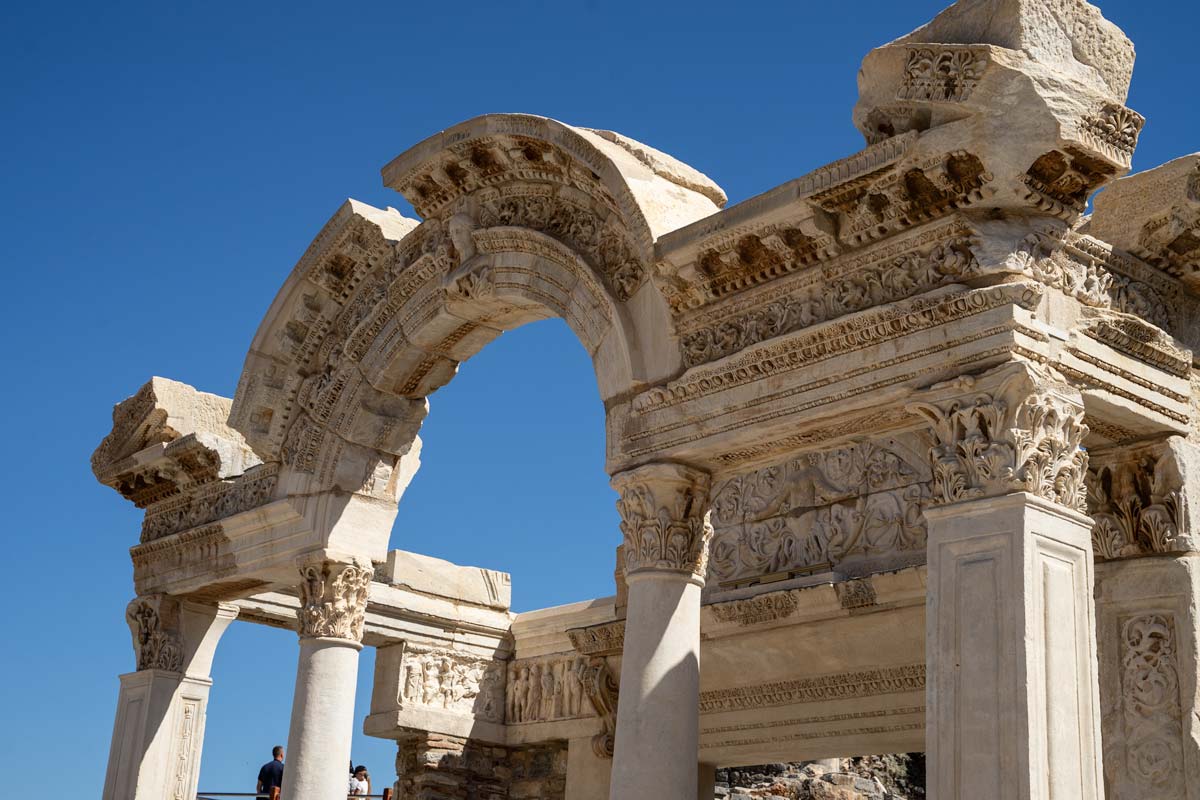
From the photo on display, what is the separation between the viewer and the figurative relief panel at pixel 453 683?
44.8 feet

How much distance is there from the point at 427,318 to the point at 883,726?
4.37 m

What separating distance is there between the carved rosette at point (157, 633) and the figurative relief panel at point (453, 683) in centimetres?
218

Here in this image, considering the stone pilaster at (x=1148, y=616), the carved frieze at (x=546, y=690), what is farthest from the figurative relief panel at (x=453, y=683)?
the stone pilaster at (x=1148, y=616)

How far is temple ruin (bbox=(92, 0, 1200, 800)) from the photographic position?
21.2ft

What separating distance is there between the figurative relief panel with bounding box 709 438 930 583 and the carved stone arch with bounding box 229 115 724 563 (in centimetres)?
257

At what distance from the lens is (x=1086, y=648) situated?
6277 millimetres

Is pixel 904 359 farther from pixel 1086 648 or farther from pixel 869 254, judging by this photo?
pixel 1086 648

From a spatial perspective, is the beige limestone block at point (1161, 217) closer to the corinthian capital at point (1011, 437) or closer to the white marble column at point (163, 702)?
→ the corinthian capital at point (1011, 437)

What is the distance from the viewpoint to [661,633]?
7758 millimetres

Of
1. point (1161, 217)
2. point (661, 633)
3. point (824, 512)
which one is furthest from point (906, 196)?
point (824, 512)

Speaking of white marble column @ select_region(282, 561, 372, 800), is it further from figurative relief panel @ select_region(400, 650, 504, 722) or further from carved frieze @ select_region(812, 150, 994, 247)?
carved frieze @ select_region(812, 150, 994, 247)

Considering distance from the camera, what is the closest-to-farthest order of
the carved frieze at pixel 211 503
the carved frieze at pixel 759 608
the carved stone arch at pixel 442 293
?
1. the carved stone arch at pixel 442 293
2. the carved frieze at pixel 759 608
3. the carved frieze at pixel 211 503

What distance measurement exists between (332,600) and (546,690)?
3.46m

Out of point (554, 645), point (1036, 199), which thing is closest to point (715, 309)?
point (1036, 199)
